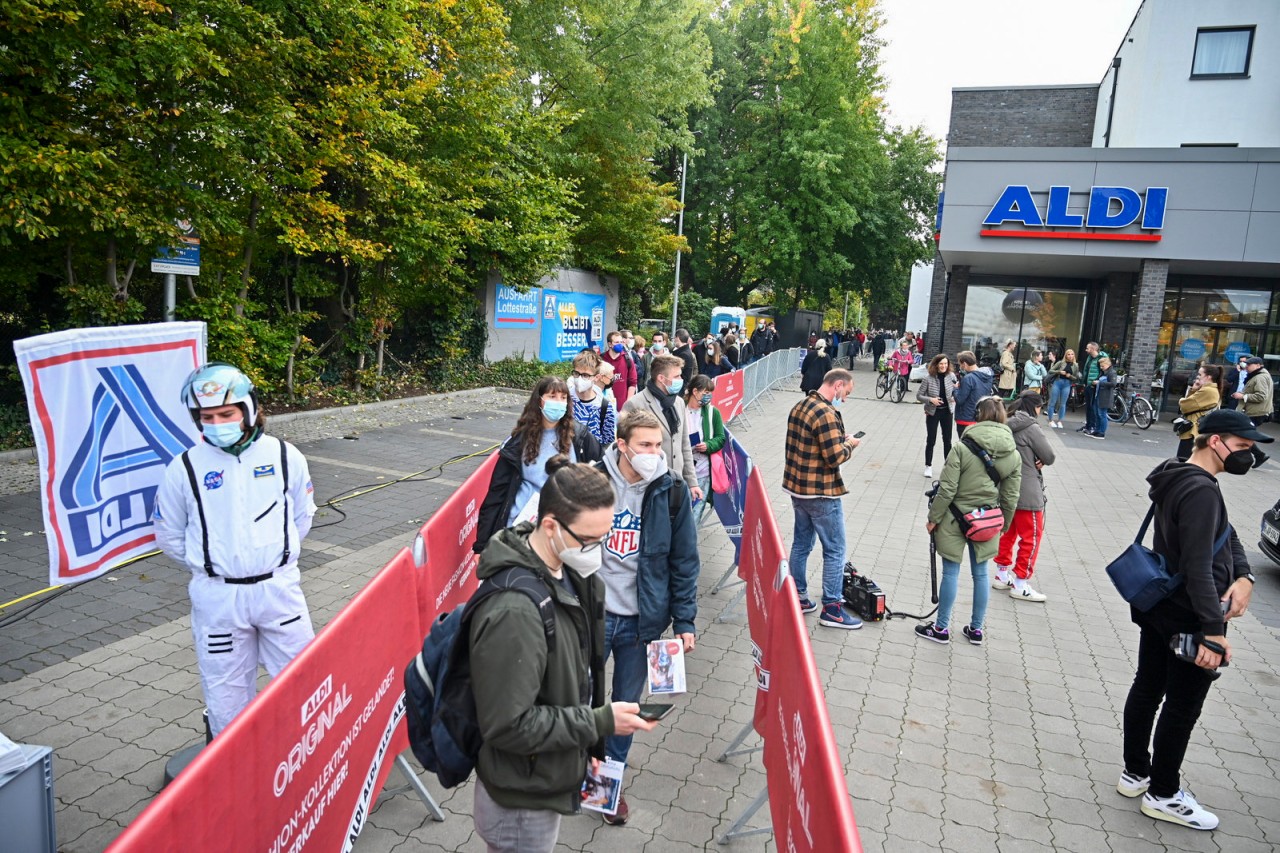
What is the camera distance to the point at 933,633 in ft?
19.5

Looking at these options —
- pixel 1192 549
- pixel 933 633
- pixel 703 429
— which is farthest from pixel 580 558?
pixel 703 429

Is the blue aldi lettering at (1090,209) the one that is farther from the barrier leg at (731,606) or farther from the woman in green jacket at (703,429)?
the barrier leg at (731,606)

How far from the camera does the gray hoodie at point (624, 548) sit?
3.69 metres

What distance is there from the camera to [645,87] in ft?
74.6

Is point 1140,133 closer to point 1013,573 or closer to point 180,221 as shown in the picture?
point 1013,573

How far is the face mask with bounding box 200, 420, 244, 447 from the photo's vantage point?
3.24 metres

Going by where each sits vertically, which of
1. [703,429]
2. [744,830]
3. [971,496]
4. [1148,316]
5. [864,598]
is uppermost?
[1148,316]

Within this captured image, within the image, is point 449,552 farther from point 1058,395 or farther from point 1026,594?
point 1058,395

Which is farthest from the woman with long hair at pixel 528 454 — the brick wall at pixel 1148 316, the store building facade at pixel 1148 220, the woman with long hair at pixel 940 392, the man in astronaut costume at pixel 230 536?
the brick wall at pixel 1148 316

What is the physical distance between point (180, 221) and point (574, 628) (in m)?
10.1

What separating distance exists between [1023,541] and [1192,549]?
3.43 metres

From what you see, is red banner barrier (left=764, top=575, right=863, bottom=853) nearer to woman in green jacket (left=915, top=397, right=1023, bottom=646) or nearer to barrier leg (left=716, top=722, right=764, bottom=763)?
barrier leg (left=716, top=722, right=764, bottom=763)

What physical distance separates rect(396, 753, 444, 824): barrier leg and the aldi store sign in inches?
786

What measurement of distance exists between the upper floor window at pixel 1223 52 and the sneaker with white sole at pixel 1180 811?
25.3 metres
